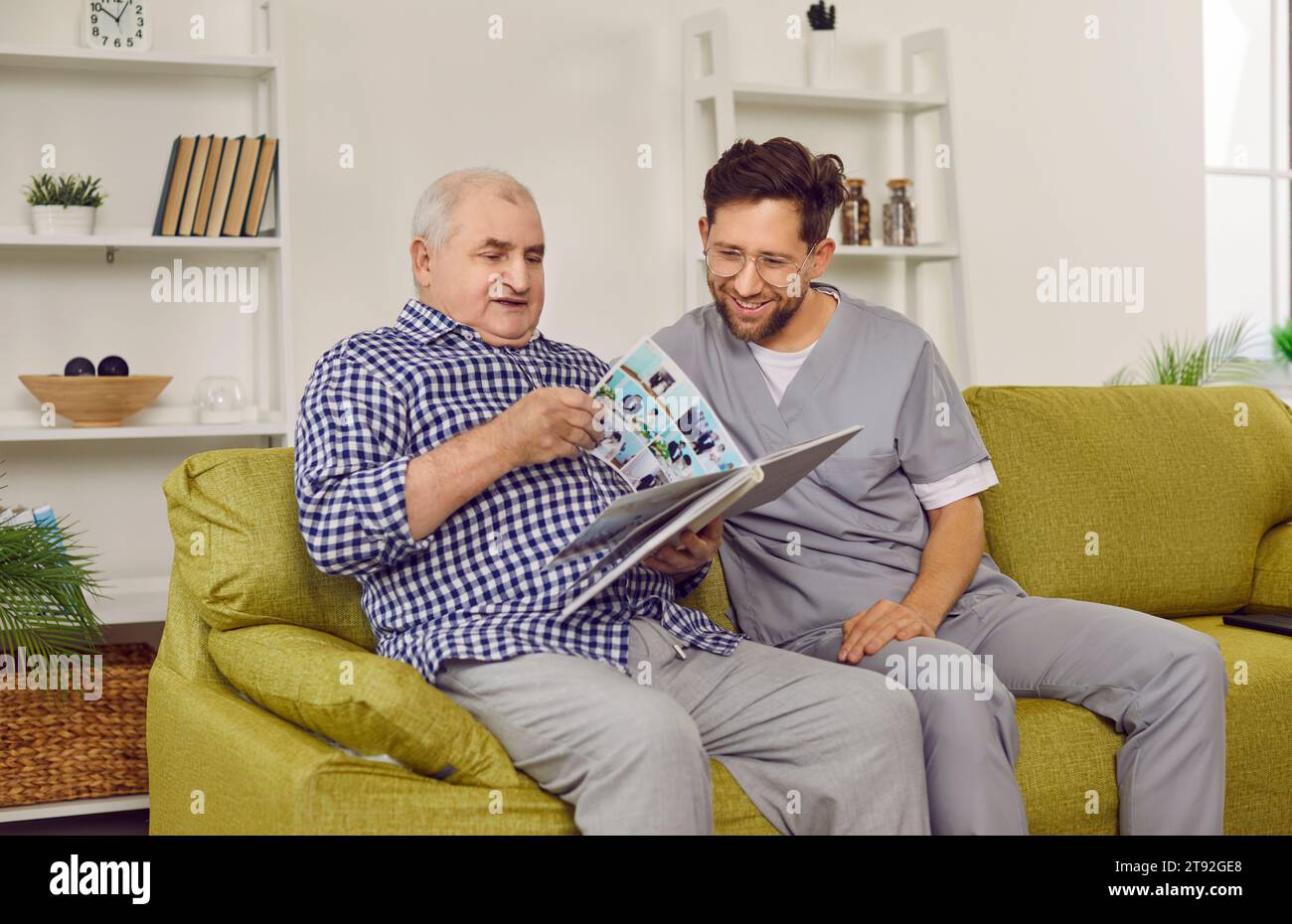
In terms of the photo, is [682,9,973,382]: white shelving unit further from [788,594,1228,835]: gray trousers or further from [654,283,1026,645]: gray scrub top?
[788,594,1228,835]: gray trousers

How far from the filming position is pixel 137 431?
2.78m

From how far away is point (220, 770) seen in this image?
169 cm

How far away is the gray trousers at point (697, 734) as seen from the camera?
4.96 feet

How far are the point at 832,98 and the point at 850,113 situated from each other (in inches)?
9.0

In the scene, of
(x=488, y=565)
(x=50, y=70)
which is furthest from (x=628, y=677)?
(x=50, y=70)

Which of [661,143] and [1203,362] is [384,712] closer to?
[661,143]

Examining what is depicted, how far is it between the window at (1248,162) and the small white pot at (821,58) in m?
1.55

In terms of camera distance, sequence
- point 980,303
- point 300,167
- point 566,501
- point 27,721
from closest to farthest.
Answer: point 566,501, point 27,721, point 300,167, point 980,303

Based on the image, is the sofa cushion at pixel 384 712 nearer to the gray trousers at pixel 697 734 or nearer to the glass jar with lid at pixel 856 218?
the gray trousers at pixel 697 734

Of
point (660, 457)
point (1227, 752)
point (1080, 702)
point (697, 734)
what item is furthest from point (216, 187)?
point (1227, 752)

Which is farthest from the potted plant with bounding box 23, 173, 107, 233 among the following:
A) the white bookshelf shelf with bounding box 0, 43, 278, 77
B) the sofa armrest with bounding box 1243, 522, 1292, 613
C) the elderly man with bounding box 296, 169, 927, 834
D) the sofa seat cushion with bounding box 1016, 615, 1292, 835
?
the sofa armrest with bounding box 1243, 522, 1292, 613

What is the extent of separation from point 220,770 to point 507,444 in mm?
533

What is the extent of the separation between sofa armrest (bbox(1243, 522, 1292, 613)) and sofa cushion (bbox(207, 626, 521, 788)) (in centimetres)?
158
